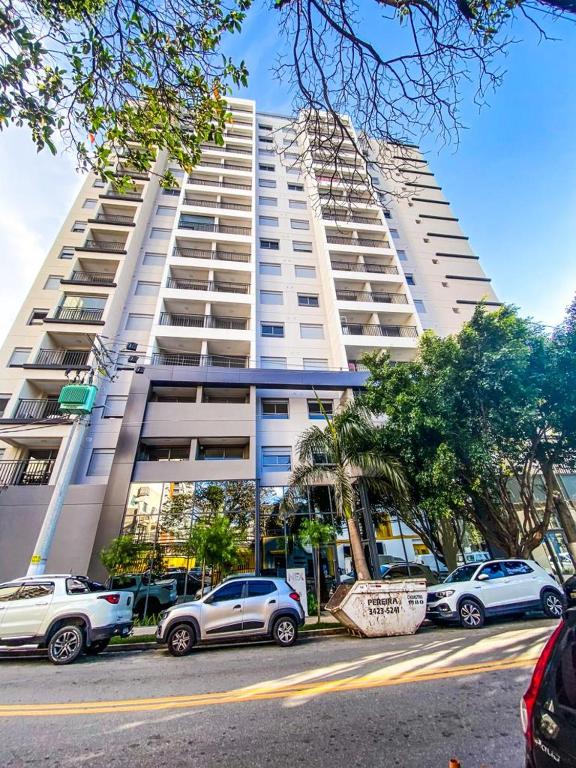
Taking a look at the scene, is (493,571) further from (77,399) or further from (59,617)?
(77,399)

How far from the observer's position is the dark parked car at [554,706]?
1.47 meters

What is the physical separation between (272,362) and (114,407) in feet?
28.4

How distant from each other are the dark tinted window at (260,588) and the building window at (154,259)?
68.7 feet

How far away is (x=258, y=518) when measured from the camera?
13477 mm

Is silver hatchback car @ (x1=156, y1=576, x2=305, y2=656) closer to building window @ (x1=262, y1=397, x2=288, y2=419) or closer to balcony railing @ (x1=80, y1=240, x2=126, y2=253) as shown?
building window @ (x1=262, y1=397, x2=288, y2=419)

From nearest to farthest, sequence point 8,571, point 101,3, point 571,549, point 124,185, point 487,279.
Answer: point 101,3 → point 124,185 → point 8,571 → point 571,549 → point 487,279

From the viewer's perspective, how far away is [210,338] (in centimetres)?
1864

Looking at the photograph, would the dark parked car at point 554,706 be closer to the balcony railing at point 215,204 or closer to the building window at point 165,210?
the balcony railing at point 215,204

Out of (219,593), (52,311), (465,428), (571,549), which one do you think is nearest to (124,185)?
(219,593)

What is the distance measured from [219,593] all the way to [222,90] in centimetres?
945

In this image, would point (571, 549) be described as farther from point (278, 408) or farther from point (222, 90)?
point (222, 90)

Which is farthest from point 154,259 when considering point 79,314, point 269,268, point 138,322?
point 269,268

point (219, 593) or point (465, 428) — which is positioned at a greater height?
point (465, 428)

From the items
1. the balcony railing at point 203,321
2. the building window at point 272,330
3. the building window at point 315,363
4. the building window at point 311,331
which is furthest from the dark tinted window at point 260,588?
the balcony railing at point 203,321
